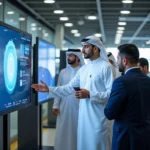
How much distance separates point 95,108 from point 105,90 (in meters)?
0.23

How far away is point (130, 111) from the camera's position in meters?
2.67

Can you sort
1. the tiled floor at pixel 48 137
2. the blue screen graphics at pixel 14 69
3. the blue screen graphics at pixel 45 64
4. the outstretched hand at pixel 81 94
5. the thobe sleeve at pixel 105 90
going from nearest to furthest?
the blue screen graphics at pixel 14 69 < the outstretched hand at pixel 81 94 < the thobe sleeve at pixel 105 90 < the blue screen graphics at pixel 45 64 < the tiled floor at pixel 48 137

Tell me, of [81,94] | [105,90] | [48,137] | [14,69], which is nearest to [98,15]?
[48,137]

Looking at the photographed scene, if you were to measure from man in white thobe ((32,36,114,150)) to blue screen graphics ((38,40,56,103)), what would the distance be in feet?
1.31

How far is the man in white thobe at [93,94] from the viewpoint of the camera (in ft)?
11.2

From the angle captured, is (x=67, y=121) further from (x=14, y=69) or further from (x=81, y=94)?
(x=14, y=69)

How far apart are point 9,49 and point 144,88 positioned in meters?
1.17

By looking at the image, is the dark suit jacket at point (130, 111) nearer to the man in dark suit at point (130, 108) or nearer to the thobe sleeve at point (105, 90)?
the man in dark suit at point (130, 108)

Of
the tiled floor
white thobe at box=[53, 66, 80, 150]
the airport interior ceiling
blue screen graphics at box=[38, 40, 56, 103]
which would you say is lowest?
the tiled floor

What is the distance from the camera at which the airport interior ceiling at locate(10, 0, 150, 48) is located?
24.9 feet

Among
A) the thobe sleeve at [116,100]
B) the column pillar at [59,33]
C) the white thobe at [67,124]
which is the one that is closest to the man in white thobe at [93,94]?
the thobe sleeve at [116,100]

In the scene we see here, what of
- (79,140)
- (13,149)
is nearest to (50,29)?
(13,149)

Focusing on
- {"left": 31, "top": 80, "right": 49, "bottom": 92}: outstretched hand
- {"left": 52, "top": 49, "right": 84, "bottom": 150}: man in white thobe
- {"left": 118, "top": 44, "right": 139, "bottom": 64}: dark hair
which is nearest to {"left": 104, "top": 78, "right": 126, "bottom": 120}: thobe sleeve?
{"left": 118, "top": 44, "right": 139, "bottom": 64}: dark hair

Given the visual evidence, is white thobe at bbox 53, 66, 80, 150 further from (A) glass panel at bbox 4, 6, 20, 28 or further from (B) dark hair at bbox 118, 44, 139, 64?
(A) glass panel at bbox 4, 6, 20, 28
